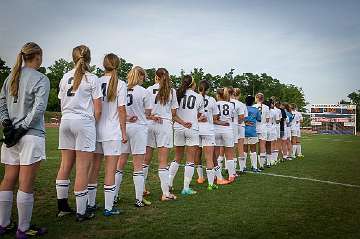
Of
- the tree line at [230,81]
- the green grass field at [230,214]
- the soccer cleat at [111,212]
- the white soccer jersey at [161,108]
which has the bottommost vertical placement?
the green grass field at [230,214]

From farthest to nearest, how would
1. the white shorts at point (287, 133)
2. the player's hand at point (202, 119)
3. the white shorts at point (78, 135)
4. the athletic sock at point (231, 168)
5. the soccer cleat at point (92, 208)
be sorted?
the white shorts at point (287, 133), the athletic sock at point (231, 168), the player's hand at point (202, 119), the soccer cleat at point (92, 208), the white shorts at point (78, 135)

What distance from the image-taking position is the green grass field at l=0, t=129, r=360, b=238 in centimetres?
506

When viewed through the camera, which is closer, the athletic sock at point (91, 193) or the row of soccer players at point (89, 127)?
the row of soccer players at point (89, 127)

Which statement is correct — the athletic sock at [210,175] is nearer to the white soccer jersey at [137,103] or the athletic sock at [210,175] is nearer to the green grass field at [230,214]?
the green grass field at [230,214]

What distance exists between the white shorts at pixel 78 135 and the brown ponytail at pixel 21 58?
0.89m

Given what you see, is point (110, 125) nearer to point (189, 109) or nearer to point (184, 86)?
point (189, 109)

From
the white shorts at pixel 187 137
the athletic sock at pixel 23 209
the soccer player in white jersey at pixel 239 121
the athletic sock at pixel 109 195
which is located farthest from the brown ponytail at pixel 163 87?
the soccer player in white jersey at pixel 239 121

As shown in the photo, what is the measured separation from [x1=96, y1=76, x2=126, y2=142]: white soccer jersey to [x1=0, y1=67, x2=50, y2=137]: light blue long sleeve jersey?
1055mm

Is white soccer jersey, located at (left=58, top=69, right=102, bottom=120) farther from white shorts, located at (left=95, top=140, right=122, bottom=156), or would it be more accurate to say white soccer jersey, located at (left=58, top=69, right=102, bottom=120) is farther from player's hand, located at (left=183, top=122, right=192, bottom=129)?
player's hand, located at (left=183, top=122, right=192, bottom=129)

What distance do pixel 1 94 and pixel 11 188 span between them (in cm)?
131

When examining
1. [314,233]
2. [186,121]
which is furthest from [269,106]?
[314,233]

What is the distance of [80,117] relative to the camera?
548cm

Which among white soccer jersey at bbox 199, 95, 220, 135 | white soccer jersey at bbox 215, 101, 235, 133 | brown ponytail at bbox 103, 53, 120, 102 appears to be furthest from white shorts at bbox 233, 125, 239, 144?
brown ponytail at bbox 103, 53, 120, 102

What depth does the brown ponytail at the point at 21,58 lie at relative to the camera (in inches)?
194
